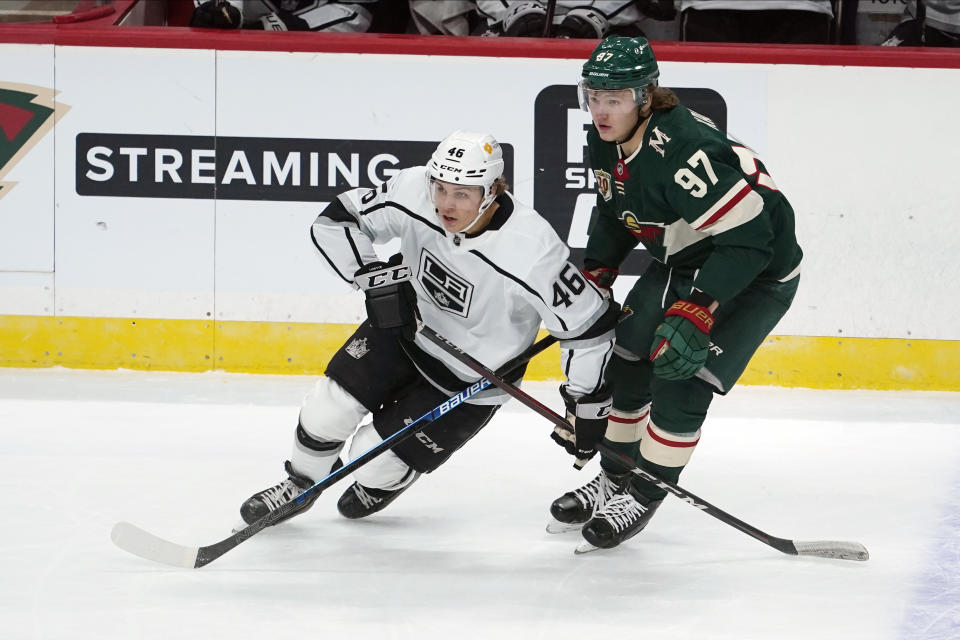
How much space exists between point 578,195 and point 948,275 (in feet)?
Answer: 4.63

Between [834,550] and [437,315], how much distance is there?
1052mm

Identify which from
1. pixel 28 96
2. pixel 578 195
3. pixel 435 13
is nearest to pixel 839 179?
pixel 578 195

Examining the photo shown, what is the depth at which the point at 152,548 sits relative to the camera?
248 cm

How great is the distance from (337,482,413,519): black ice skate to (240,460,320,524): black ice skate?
128 millimetres

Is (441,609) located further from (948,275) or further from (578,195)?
(948,275)

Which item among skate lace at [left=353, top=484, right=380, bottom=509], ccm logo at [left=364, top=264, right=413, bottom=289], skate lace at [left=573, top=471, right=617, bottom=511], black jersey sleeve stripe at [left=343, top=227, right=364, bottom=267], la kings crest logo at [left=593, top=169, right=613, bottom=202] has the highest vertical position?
la kings crest logo at [left=593, top=169, right=613, bottom=202]

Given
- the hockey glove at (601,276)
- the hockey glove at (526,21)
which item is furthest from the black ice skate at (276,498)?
the hockey glove at (526,21)

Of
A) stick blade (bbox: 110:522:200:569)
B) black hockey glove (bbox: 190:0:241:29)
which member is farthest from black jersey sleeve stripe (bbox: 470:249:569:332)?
black hockey glove (bbox: 190:0:241:29)

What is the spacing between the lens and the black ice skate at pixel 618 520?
8.66ft

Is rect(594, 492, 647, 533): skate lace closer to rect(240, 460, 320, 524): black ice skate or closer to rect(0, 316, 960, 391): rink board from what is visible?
rect(240, 460, 320, 524): black ice skate

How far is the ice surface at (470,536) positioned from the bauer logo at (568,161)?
0.77 m

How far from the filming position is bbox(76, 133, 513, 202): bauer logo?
4430mm

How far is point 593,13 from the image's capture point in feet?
16.0

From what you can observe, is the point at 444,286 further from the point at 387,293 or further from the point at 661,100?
the point at 661,100
